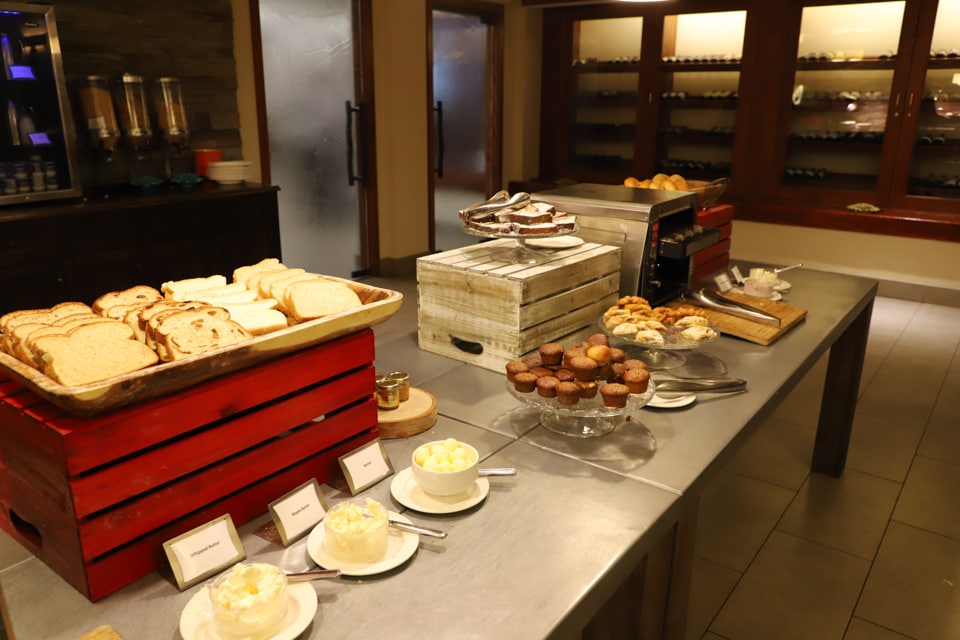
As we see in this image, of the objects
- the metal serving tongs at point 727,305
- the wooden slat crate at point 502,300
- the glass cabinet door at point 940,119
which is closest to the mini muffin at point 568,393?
the wooden slat crate at point 502,300

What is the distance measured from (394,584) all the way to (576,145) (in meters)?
6.48

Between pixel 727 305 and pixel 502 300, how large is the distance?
939mm

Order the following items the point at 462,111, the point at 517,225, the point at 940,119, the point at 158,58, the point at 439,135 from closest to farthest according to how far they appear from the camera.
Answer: the point at 517,225 < the point at 158,58 < the point at 940,119 < the point at 439,135 < the point at 462,111

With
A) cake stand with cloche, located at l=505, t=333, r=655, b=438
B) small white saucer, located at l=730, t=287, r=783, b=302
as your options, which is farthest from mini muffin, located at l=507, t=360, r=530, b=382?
small white saucer, located at l=730, t=287, r=783, b=302

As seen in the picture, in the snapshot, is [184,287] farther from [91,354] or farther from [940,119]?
[940,119]

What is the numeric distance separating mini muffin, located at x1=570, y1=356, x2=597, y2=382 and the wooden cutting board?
2.63 feet

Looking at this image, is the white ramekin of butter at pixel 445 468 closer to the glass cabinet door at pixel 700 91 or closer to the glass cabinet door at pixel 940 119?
the glass cabinet door at pixel 940 119

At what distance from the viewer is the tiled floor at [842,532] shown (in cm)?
216

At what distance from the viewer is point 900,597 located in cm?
224

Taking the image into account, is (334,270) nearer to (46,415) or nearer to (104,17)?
(104,17)

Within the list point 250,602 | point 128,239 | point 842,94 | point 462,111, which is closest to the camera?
point 250,602

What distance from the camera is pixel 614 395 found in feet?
4.72

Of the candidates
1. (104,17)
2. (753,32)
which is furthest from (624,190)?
(753,32)

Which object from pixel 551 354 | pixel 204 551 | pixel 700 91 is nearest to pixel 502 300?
pixel 551 354
